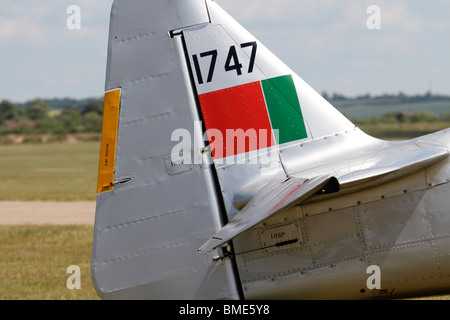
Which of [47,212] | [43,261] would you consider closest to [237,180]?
[43,261]

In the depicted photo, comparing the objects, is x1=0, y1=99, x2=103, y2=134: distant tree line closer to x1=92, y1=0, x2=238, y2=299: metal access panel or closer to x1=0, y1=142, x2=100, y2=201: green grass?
x1=0, y1=142, x2=100, y2=201: green grass

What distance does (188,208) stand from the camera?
17.3ft

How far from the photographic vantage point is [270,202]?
4.65m

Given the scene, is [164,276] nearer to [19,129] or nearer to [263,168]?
[263,168]

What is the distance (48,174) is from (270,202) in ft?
115

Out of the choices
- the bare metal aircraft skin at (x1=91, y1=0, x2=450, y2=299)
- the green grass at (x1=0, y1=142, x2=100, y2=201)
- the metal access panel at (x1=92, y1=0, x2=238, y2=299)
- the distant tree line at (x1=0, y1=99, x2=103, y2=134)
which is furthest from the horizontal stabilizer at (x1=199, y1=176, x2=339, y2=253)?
the distant tree line at (x1=0, y1=99, x2=103, y2=134)

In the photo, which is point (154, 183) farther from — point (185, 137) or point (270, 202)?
point (270, 202)

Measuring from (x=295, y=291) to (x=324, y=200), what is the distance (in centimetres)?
69

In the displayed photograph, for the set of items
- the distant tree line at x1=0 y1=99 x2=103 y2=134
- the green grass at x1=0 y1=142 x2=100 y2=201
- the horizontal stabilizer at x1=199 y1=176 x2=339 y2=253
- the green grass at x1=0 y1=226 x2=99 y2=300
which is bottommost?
the green grass at x1=0 y1=226 x2=99 y2=300

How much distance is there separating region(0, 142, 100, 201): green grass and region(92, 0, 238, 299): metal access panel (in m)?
20.0

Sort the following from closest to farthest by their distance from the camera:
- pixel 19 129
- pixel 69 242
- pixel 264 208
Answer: pixel 264 208 < pixel 69 242 < pixel 19 129

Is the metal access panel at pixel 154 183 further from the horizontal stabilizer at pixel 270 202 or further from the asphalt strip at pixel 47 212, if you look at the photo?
the asphalt strip at pixel 47 212

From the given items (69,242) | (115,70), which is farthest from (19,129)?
(115,70)

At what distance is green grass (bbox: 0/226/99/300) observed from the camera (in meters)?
10.8
